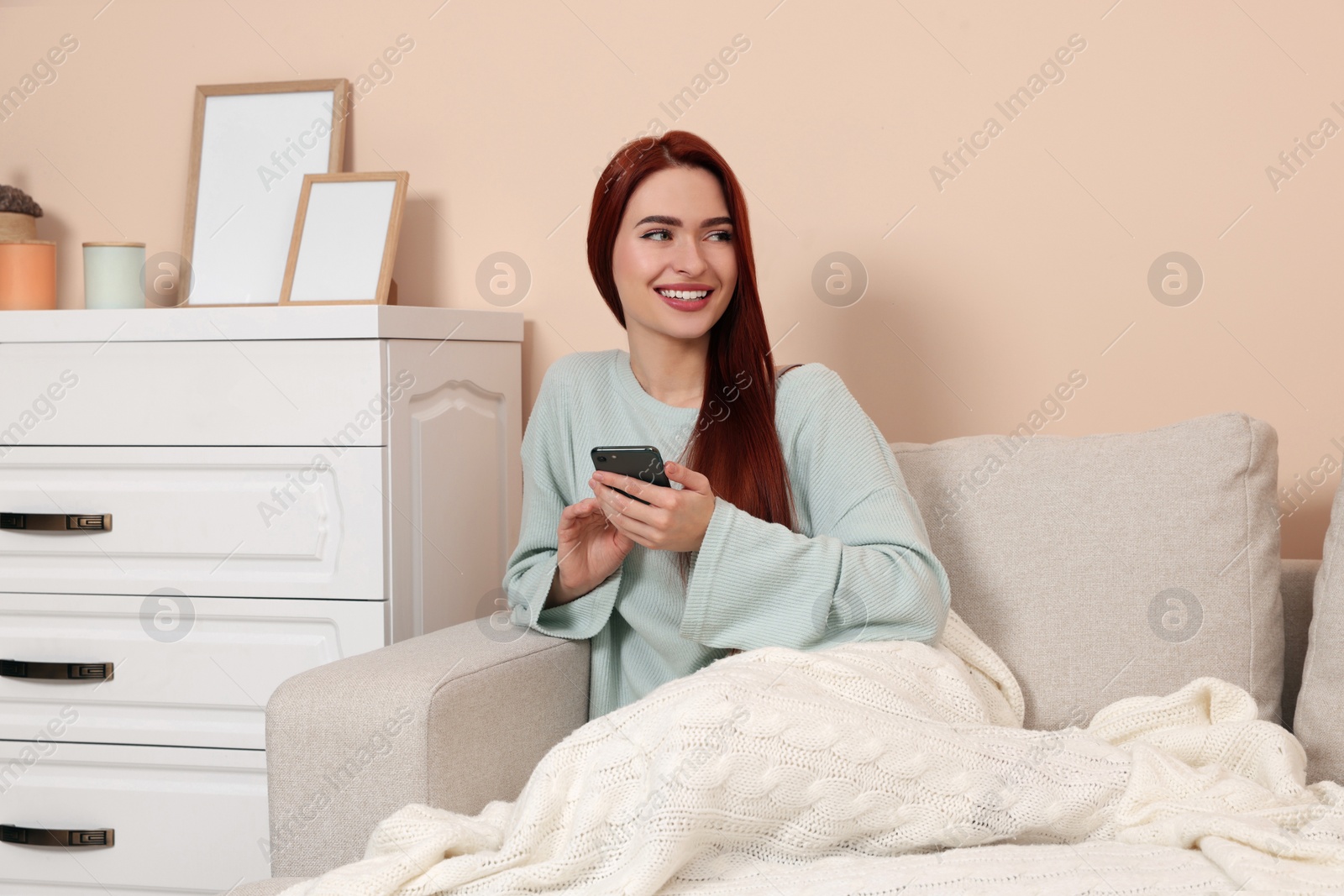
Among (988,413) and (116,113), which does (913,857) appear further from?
(116,113)

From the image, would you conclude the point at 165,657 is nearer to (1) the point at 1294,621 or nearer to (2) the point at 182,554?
(2) the point at 182,554

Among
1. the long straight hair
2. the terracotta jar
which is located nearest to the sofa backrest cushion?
the long straight hair

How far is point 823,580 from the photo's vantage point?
124 centimetres

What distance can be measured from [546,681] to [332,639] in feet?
1.29

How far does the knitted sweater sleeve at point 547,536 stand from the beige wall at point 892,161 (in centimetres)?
49

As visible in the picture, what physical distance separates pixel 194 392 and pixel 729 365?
74 centimetres

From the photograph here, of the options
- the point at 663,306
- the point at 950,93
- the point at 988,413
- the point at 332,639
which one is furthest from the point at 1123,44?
the point at 332,639

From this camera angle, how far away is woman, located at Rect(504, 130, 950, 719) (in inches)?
49.6

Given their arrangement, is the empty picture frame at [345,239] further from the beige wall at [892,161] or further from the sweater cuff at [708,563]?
the sweater cuff at [708,563]

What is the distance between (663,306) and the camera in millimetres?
1454

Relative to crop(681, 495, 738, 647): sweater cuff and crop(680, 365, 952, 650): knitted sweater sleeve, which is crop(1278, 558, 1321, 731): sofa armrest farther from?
crop(681, 495, 738, 647): sweater cuff

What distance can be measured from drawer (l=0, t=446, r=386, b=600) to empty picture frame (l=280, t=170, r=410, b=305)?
1.16ft

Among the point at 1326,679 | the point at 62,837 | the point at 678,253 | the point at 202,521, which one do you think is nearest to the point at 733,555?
the point at 678,253

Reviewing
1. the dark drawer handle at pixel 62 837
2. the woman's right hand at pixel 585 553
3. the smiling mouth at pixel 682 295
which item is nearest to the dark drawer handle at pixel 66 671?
the dark drawer handle at pixel 62 837
